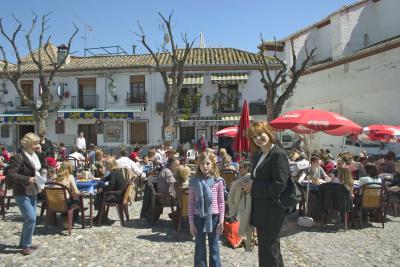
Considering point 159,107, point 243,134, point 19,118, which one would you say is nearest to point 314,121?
point 243,134

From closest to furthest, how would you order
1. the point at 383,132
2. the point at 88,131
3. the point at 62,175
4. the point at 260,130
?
the point at 260,130 < the point at 62,175 < the point at 383,132 < the point at 88,131

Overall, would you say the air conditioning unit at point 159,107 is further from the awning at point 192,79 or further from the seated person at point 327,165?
the seated person at point 327,165

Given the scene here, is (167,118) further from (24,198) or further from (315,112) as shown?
(24,198)

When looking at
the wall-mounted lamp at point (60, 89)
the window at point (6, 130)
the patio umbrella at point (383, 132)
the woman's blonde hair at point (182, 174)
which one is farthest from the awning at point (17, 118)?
the woman's blonde hair at point (182, 174)

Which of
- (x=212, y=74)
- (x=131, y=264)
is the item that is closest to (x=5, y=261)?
(x=131, y=264)

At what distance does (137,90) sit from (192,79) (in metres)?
3.72

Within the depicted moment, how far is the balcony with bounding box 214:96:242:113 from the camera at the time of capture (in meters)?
24.2

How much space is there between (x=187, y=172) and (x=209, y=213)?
2.78m

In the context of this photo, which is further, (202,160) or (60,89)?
(60,89)

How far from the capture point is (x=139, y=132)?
25.0m

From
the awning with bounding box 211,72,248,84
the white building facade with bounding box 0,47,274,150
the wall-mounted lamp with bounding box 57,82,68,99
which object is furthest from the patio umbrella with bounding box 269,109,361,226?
the wall-mounted lamp with bounding box 57,82,68,99

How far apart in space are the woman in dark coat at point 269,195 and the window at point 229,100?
20660mm

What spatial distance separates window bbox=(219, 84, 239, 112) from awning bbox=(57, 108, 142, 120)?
5.02 metres

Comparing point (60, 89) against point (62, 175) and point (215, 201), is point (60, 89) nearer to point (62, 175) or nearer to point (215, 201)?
point (62, 175)
